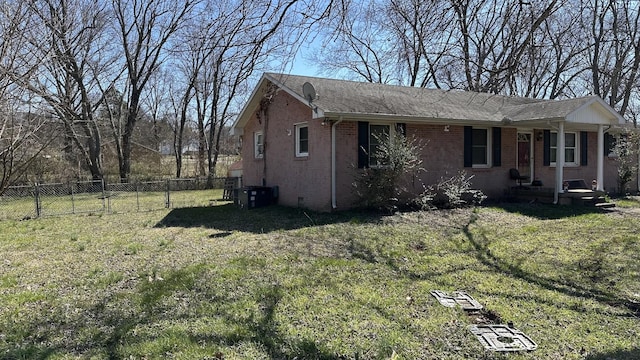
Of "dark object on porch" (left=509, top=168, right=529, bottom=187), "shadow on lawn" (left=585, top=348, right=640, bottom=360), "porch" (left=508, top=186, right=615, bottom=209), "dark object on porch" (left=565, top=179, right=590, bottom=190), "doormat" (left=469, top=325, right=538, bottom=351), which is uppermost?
"dark object on porch" (left=509, top=168, right=529, bottom=187)

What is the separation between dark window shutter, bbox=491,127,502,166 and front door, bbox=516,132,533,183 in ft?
4.31

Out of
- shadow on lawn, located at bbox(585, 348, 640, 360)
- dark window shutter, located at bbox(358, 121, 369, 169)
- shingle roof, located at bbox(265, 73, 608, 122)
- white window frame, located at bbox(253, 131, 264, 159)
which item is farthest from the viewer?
white window frame, located at bbox(253, 131, 264, 159)

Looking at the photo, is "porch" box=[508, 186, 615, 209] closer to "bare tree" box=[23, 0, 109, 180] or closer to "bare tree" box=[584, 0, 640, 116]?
"bare tree" box=[584, 0, 640, 116]

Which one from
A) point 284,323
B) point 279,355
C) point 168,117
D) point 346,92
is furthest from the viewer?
point 168,117

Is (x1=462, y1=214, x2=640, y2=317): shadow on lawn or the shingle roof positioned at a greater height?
the shingle roof

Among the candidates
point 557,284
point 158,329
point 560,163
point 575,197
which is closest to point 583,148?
point 560,163

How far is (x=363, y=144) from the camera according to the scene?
1156 centimetres

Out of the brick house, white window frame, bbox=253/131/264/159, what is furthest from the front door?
white window frame, bbox=253/131/264/159

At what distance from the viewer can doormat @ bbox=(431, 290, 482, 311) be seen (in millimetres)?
4600

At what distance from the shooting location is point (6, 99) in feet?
17.4

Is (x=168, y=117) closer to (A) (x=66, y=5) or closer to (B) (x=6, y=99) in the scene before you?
(A) (x=66, y=5)

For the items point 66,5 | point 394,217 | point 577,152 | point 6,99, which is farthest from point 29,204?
point 577,152

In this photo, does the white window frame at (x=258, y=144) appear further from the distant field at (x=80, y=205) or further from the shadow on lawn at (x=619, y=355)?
the shadow on lawn at (x=619, y=355)

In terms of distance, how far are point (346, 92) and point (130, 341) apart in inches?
411
